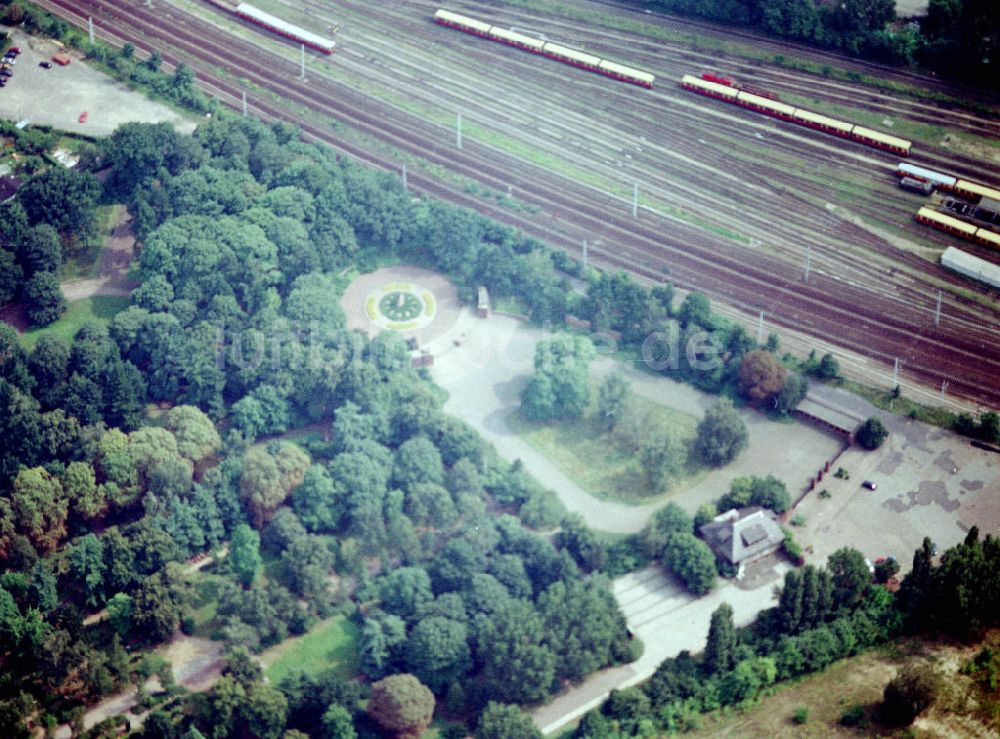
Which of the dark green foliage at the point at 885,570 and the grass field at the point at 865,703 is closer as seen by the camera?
the grass field at the point at 865,703

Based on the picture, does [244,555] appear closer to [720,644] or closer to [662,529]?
[662,529]

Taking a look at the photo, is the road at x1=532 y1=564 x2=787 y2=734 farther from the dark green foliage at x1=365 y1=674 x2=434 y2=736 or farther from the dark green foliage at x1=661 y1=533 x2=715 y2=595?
the dark green foliage at x1=365 y1=674 x2=434 y2=736

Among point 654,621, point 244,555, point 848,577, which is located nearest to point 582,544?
point 654,621

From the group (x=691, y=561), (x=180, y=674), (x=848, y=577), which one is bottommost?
(x=180, y=674)

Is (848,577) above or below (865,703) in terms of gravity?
above

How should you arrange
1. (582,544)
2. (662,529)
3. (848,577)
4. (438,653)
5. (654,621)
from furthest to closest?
(662,529) → (582,544) → (654,621) → (848,577) → (438,653)

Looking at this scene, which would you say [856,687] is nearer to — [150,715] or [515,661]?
[515,661]

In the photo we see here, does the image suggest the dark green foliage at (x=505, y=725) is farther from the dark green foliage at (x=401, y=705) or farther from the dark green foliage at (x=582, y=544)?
the dark green foliage at (x=582, y=544)

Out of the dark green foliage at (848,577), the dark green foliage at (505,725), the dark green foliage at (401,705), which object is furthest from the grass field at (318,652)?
the dark green foliage at (848,577)
